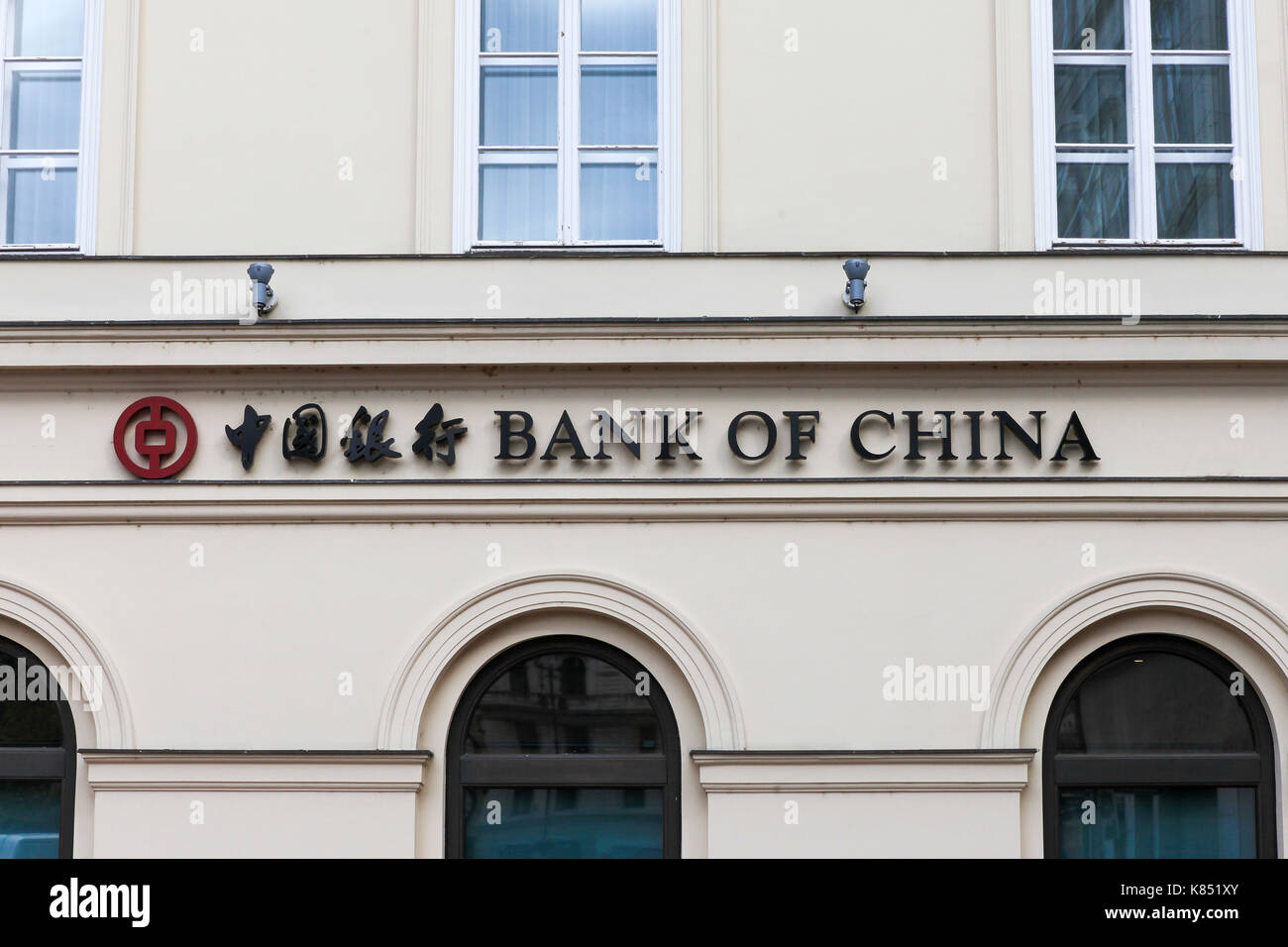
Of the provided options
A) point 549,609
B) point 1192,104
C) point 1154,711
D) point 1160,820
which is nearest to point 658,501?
point 549,609

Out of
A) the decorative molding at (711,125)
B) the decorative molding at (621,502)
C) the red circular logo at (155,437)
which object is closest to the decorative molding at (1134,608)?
the decorative molding at (621,502)

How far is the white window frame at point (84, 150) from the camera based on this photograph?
405 inches

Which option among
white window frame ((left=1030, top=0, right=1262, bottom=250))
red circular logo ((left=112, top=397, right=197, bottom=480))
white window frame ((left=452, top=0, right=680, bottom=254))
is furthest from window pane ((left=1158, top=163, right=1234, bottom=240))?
red circular logo ((left=112, top=397, right=197, bottom=480))

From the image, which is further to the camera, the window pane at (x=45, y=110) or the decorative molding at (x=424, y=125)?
A: the window pane at (x=45, y=110)

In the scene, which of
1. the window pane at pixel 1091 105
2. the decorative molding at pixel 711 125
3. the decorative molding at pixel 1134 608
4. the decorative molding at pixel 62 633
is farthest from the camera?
the window pane at pixel 1091 105

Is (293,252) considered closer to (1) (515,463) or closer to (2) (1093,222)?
(1) (515,463)

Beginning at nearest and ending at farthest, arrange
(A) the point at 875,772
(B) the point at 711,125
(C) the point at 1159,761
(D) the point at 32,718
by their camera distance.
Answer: (A) the point at 875,772
(C) the point at 1159,761
(D) the point at 32,718
(B) the point at 711,125

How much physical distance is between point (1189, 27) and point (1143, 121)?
0.74 m

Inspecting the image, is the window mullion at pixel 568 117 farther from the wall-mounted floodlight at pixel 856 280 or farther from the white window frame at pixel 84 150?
the white window frame at pixel 84 150

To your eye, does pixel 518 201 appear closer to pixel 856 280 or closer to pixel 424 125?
pixel 424 125

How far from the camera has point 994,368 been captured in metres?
9.86

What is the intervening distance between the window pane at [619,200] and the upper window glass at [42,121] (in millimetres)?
3242

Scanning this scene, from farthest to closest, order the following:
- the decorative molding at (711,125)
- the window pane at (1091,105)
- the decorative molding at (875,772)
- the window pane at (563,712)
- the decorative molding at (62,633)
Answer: the window pane at (1091,105) → the decorative molding at (711,125) → the window pane at (563,712) → the decorative molding at (62,633) → the decorative molding at (875,772)

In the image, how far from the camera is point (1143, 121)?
33.8 feet
